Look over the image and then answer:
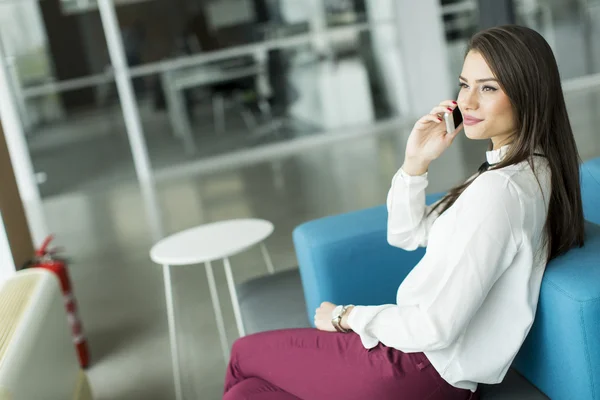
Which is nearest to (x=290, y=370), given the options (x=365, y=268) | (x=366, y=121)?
(x=365, y=268)

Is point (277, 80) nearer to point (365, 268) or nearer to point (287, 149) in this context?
point (287, 149)

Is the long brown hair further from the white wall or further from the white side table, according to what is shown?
the white wall

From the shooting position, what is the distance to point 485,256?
59.9 inches

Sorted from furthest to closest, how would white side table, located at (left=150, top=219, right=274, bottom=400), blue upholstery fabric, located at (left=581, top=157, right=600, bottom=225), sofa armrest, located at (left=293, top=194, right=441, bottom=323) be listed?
white side table, located at (left=150, top=219, right=274, bottom=400)
sofa armrest, located at (left=293, top=194, right=441, bottom=323)
blue upholstery fabric, located at (left=581, top=157, right=600, bottom=225)

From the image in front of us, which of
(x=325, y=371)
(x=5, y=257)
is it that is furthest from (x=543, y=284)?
(x=5, y=257)

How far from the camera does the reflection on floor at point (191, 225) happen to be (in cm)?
325

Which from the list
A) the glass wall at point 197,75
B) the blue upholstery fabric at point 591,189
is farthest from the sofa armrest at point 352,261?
the glass wall at point 197,75

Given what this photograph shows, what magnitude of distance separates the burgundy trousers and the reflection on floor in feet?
3.28

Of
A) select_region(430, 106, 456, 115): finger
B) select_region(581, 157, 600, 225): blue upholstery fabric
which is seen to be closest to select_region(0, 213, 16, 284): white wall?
select_region(430, 106, 456, 115): finger

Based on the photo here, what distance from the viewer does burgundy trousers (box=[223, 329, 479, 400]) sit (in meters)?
1.70

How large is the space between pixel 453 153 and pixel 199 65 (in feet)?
9.84

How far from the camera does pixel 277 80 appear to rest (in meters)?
8.12

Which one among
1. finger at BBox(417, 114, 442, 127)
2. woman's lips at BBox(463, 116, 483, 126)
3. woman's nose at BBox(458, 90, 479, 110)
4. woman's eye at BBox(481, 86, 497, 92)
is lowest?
finger at BBox(417, 114, 442, 127)

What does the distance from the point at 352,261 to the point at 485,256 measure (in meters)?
0.86
